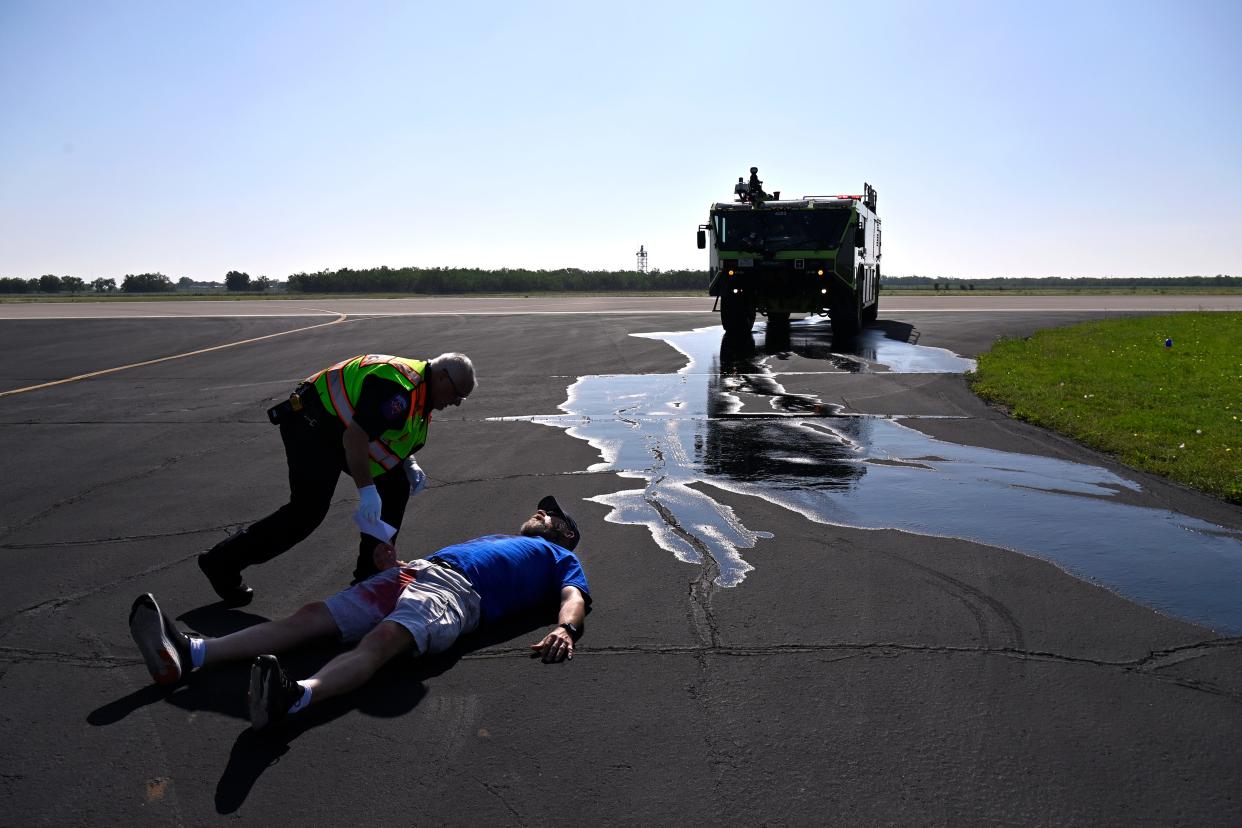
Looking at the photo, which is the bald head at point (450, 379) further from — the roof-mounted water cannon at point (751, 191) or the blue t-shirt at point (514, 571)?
the roof-mounted water cannon at point (751, 191)

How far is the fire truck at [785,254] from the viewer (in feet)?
66.8

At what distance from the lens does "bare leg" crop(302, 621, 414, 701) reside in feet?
12.2

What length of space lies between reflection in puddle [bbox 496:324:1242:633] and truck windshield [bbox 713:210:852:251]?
8.00 metres

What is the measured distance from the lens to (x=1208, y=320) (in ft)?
92.9

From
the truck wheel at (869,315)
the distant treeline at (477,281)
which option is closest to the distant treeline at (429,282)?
the distant treeline at (477,281)

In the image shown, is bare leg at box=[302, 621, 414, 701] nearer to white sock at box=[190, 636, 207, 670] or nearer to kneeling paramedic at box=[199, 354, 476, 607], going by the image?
white sock at box=[190, 636, 207, 670]

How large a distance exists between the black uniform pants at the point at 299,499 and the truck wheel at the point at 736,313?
53.5 feet

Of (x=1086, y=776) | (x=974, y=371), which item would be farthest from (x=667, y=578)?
(x=974, y=371)

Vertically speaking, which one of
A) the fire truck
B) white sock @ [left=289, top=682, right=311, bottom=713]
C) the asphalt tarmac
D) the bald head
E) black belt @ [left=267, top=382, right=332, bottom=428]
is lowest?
the asphalt tarmac

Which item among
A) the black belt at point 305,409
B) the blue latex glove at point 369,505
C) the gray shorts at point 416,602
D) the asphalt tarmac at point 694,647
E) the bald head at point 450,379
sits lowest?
the asphalt tarmac at point 694,647

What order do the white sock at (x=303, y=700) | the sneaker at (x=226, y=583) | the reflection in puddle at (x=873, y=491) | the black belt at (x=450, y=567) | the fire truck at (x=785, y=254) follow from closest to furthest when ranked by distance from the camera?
the white sock at (x=303, y=700) → the black belt at (x=450, y=567) → the sneaker at (x=226, y=583) → the reflection in puddle at (x=873, y=491) → the fire truck at (x=785, y=254)

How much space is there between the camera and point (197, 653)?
4.04m

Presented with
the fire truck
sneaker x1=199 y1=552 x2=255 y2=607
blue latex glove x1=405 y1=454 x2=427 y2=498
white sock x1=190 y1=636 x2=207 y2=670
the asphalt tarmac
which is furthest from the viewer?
the fire truck

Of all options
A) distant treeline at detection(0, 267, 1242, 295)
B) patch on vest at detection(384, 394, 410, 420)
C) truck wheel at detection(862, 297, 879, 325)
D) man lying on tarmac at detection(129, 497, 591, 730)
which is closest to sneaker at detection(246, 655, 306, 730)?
man lying on tarmac at detection(129, 497, 591, 730)
